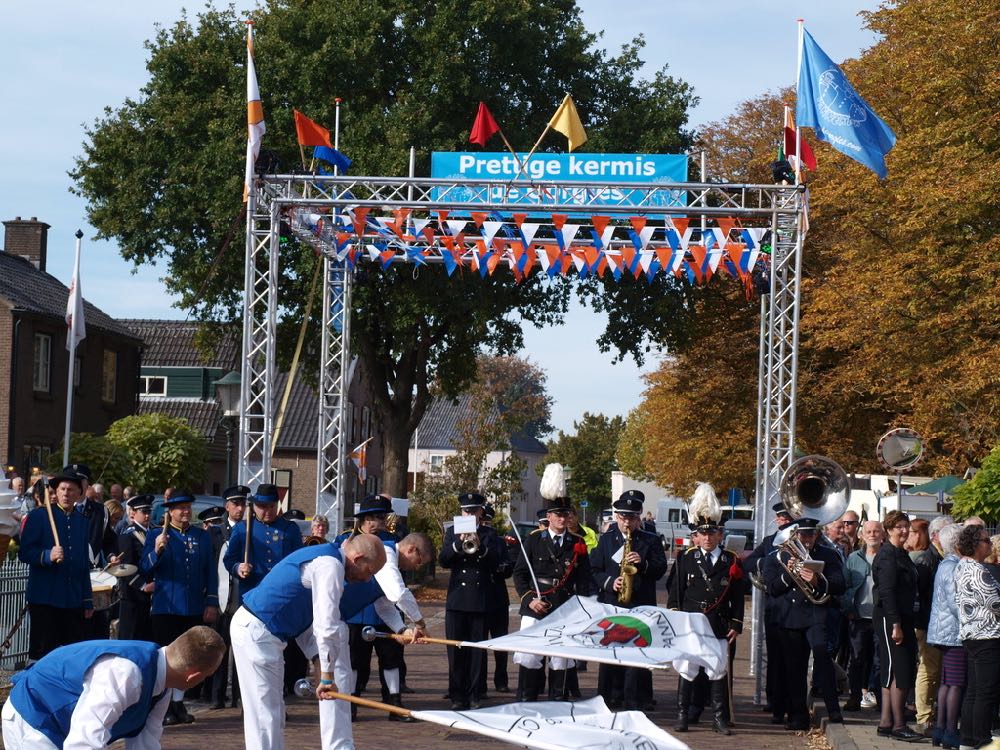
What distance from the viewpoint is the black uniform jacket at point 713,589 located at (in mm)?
13906

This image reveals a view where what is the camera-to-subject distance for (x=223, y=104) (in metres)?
32.8

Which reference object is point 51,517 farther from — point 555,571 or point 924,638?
point 924,638

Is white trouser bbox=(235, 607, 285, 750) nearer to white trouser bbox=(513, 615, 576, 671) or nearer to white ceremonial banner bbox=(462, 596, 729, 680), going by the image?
white ceremonial banner bbox=(462, 596, 729, 680)

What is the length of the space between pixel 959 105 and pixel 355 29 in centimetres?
1305

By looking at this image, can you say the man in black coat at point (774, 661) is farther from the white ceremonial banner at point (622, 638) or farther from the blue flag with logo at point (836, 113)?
the blue flag with logo at point (836, 113)

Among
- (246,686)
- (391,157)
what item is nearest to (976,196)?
(391,157)

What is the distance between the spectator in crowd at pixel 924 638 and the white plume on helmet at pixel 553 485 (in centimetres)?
354

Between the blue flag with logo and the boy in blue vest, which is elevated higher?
the blue flag with logo

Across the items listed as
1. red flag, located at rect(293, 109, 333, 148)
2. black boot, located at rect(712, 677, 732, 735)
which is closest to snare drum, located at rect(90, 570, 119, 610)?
black boot, located at rect(712, 677, 732, 735)

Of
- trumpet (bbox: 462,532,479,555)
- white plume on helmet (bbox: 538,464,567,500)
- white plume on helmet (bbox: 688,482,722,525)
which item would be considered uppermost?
white plume on helmet (bbox: 538,464,567,500)

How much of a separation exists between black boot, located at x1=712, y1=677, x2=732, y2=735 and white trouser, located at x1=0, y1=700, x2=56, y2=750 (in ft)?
26.9

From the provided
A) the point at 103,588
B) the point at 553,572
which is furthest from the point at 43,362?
the point at 553,572

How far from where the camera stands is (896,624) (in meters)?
12.6

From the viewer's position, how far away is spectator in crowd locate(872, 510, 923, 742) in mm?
12617
